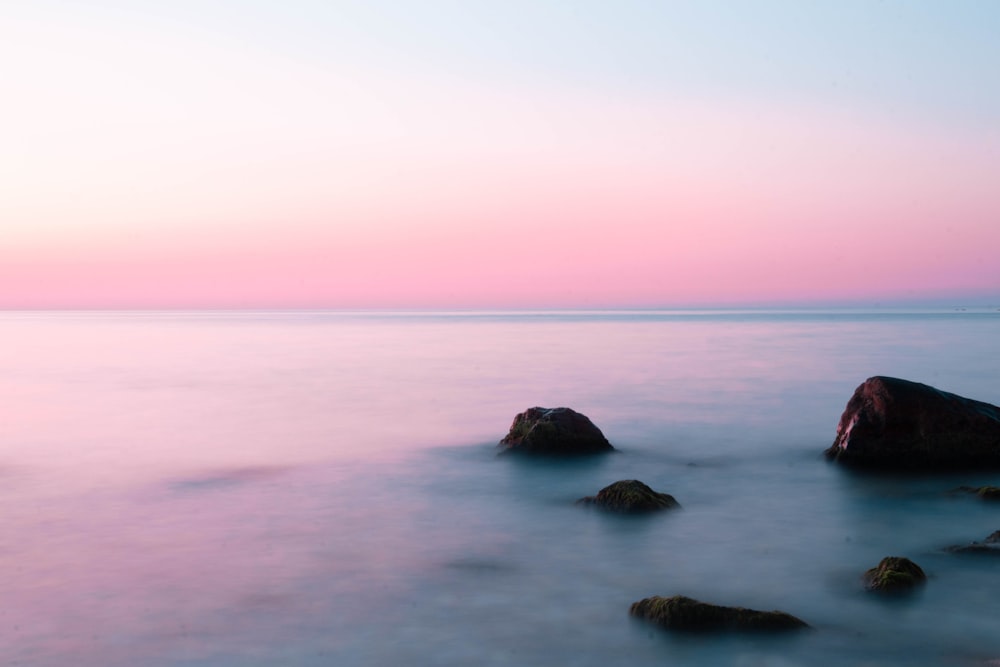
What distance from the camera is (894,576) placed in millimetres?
8039

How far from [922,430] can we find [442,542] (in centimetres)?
841

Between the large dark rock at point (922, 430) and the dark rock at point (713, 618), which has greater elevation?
the large dark rock at point (922, 430)

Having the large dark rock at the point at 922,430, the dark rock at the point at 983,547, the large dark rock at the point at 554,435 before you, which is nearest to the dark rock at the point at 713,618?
the dark rock at the point at 983,547

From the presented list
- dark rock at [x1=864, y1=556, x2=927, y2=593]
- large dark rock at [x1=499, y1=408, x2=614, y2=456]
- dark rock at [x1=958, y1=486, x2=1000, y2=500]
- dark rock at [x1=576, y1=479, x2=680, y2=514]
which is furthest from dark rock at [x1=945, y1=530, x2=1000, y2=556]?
large dark rock at [x1=499, y1=408, x2=614, y2=456]

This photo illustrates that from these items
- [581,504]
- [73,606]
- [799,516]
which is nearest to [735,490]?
[799,516]

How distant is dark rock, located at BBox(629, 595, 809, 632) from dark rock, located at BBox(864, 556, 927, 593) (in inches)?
49.1

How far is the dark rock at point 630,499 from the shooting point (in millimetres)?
11086

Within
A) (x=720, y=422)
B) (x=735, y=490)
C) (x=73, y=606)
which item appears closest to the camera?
(x=73, y=606)

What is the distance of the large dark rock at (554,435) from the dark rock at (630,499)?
3.53 metres

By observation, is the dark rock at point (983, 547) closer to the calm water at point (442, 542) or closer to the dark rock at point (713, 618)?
the calm water at point (442, 542)

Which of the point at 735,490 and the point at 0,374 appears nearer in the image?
the point at 735,490

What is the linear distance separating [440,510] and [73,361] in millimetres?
40246

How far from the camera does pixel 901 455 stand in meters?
13.8

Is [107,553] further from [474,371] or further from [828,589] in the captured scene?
[474,371]
